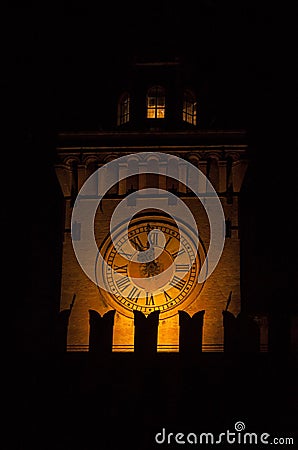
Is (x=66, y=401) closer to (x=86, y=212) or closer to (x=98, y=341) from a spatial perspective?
(x=98, y=341)

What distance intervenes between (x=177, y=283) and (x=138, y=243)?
1.51 metres

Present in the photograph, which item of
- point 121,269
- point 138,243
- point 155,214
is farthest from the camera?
point 155,214

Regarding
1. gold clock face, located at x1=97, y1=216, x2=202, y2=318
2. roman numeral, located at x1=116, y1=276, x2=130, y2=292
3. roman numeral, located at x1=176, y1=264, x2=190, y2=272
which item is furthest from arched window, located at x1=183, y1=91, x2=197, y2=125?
roman numeral, located at x1=116, y1=276, x2=130, y2=292

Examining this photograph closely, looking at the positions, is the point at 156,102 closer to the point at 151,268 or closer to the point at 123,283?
the point at 151,268

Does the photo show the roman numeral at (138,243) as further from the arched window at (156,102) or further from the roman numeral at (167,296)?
the arched window at (156,102)

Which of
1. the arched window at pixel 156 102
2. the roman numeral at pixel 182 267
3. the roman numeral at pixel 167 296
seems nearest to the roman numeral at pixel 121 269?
the roman numeral at pixel 167 296

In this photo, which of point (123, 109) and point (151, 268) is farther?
point (123, 109)

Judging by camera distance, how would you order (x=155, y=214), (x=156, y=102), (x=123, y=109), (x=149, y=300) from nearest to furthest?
(x=149, y=300)
(x=155, y=214)
(x=156, y=102)
(x=123, y=109)

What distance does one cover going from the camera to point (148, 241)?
2830cm

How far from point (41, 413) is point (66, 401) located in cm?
58

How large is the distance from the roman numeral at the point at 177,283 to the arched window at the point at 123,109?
475cm

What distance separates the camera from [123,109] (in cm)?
2977

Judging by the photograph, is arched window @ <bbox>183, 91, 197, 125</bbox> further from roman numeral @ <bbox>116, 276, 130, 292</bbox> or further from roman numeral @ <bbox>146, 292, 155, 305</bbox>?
roman numeral @ <bbox>146, 292, 155, 305</bbox>

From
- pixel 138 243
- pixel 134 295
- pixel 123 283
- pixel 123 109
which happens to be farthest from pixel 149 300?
pixel 123 109
